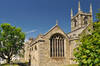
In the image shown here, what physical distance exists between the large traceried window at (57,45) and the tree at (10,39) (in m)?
14.6

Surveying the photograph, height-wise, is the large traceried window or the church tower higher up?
the church tower

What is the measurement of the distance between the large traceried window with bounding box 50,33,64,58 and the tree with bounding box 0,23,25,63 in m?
14.6

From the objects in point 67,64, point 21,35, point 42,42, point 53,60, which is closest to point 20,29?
point 21,35

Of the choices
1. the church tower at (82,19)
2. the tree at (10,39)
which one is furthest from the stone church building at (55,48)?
the church tower at (82,19)

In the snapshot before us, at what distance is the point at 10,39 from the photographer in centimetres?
3538

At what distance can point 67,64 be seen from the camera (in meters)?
26.5

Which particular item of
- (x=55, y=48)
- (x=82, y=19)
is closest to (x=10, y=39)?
(x=55, y=48)

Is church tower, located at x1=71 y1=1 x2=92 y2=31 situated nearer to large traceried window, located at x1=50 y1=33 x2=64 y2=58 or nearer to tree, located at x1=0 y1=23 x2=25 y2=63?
large traceried window, located at x1=50 y1=33 x2=64 y2=58

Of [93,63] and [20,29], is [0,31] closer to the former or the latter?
[20,29]

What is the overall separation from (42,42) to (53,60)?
5269 mm

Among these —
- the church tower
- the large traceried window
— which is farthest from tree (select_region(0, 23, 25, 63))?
the church tower

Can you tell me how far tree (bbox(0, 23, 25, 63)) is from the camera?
34594mm

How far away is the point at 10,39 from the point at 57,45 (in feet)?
57.7

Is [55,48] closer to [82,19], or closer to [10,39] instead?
[10,39]
